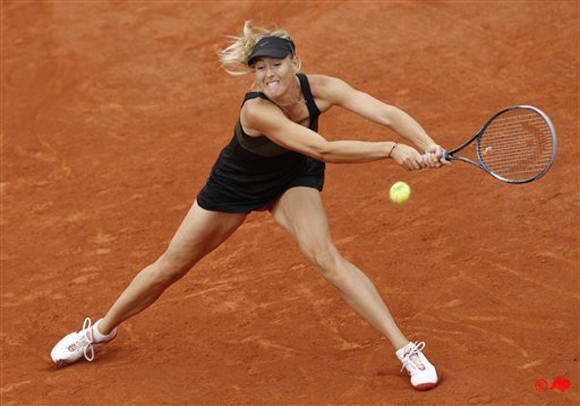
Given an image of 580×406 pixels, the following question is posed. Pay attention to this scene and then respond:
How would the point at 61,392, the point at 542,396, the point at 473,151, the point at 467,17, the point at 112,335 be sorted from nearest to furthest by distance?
the point at 542,396 → the point at 61,392 → the point at 112,335 → the point at 473,151 → the point at 467,17

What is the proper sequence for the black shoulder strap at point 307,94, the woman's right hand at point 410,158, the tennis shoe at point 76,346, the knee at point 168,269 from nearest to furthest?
the woman's right hand at point 410,158
the black shoulder strap at point 307,94
the knee at point 168,269
the tennis shoe at point 76,346

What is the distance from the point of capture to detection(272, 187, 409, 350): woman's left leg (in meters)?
5.05

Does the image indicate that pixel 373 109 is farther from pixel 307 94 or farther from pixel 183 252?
pixel 183 252

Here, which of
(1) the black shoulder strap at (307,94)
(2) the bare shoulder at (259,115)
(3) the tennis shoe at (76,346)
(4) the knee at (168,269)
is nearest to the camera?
(2) the bare shoulder at (259,115)

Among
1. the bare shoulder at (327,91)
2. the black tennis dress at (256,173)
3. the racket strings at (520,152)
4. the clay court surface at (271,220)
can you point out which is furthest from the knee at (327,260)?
the racket strings at (520,152)

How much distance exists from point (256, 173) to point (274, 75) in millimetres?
575

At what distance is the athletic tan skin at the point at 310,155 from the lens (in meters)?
4.79

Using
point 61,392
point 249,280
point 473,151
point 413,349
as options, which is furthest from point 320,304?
point 473,151

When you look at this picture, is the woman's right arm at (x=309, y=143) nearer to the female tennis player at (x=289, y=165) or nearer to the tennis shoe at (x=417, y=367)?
the female tennis player at (x=289, y=165)

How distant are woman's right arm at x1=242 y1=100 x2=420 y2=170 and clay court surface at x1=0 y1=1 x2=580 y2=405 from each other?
1.24 metres

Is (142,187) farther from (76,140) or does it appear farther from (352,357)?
(352,357)

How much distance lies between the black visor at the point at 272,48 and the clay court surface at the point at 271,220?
1.75m

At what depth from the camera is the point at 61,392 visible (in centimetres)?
541

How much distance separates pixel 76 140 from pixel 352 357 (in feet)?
13.9
